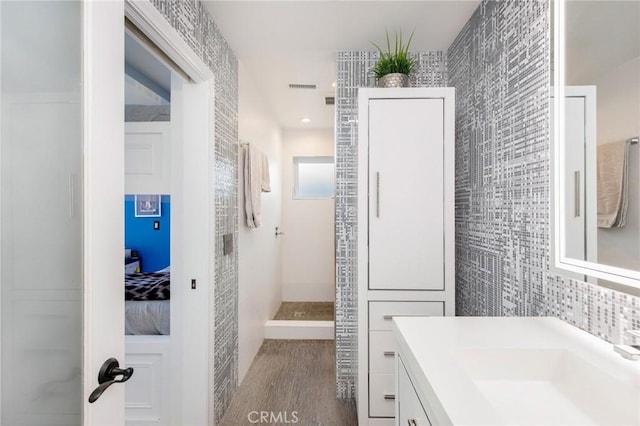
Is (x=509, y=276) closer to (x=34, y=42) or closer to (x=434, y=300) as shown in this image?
(x=434, y=300)

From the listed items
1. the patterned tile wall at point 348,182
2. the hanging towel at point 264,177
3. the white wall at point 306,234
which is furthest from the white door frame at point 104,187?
the white wall at point 306,234

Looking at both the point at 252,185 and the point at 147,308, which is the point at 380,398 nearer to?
the point at 147,308

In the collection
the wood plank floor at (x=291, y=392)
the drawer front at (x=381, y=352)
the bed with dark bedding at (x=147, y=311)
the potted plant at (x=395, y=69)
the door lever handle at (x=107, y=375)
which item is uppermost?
the potted plant at (x=395, y=69)

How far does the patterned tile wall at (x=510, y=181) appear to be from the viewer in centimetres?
113

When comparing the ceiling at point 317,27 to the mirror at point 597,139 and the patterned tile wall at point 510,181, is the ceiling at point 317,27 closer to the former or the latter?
the patterned tile wall at point 510,181

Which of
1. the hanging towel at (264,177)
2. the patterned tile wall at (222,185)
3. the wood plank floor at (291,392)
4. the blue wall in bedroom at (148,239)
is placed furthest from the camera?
the blue wall in bedroom at (148,239)

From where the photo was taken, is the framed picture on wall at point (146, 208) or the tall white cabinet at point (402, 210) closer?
the tall white cabinet at point (402, 210)

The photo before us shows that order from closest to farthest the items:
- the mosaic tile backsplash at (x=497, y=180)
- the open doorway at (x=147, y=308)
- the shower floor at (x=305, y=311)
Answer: the mosaic tile backsplash at (x=497, y=180), the open doorway at (x=147, y=308), the shower floor at (x=305, y=311)

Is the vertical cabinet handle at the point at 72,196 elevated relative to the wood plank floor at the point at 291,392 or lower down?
elevated

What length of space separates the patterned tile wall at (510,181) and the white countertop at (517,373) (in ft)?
0.41

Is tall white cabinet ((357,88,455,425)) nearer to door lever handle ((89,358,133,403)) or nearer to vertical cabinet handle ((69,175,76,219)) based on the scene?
door lever handle ((89,358,133,403))

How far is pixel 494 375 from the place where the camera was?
928 mm

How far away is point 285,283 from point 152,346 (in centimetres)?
278

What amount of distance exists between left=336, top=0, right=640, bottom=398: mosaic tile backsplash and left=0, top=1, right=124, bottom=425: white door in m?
1.46
